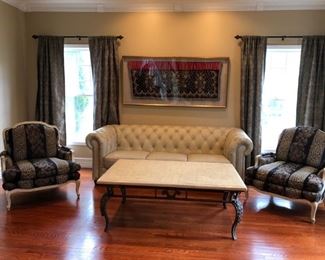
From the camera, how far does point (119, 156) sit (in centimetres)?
448

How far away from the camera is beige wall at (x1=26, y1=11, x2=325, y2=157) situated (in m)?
4.89

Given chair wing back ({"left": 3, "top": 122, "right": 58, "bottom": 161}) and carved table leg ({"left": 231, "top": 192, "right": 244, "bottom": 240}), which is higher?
chair wing back ({"left": 3, "top": 122, "right": 58, "bottom": 161})

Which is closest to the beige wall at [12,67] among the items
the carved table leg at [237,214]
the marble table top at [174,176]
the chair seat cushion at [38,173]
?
the chair seat cushion at [38,173]

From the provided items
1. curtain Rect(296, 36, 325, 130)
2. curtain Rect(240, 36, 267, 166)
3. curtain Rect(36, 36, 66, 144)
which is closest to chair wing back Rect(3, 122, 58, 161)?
curtain Rect(36, 36, 66, 144)

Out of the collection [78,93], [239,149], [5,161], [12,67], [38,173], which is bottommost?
[38,173]

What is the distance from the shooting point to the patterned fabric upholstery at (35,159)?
3.66 meters

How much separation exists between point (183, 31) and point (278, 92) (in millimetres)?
1860

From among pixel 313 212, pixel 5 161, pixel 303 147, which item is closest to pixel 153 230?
pixel 313 212

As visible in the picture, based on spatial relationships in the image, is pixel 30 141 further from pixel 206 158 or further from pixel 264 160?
pixel 264 160

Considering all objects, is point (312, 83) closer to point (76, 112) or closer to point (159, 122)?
point (159, 122)

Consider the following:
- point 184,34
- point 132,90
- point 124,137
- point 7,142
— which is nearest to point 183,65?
point 184,34

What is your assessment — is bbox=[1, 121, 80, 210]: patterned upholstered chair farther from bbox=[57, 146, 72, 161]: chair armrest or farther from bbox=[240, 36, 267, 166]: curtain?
bbox=[240, 36, 267, 166]: curtain

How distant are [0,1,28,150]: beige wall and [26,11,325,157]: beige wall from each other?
7.4 inches

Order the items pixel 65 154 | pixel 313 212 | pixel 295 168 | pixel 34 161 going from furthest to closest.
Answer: pixel 65 154 → pixel 34 161 → pixel 295 168 → pixel 313 212
